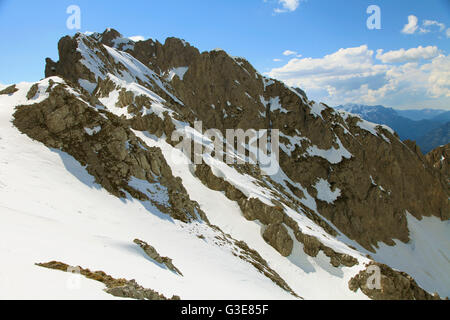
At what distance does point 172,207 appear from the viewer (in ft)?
74.7

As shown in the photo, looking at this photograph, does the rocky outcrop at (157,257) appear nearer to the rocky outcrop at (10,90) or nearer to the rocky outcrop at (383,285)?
the rocky outcrop at (383,285)

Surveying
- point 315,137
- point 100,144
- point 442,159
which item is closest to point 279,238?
point 100,144

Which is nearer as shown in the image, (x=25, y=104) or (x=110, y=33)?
(x=25, y=104)

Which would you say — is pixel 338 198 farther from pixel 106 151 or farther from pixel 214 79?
pixel 106 151

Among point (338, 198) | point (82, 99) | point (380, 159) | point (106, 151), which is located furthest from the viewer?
point (380, 159)

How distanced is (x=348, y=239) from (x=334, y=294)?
3927 centimetres

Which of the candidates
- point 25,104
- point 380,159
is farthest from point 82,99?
point 380,159

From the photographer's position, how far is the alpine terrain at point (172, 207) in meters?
9.99

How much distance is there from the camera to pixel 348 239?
199ft

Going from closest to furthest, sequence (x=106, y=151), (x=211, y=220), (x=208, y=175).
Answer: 1. (x=106, y=151)
2. (x=211, y=220)
3. (x=208, y=175)

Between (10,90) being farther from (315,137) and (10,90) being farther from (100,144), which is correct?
(315,137)

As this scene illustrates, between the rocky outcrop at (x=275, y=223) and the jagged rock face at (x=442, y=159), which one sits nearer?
the rocky outcrop at (x=275, y=223)

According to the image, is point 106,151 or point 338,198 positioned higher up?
point 106,151

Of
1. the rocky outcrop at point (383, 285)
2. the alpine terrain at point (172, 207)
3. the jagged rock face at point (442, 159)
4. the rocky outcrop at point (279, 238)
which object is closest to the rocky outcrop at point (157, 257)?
the alpine terrain at point (172, 207)
